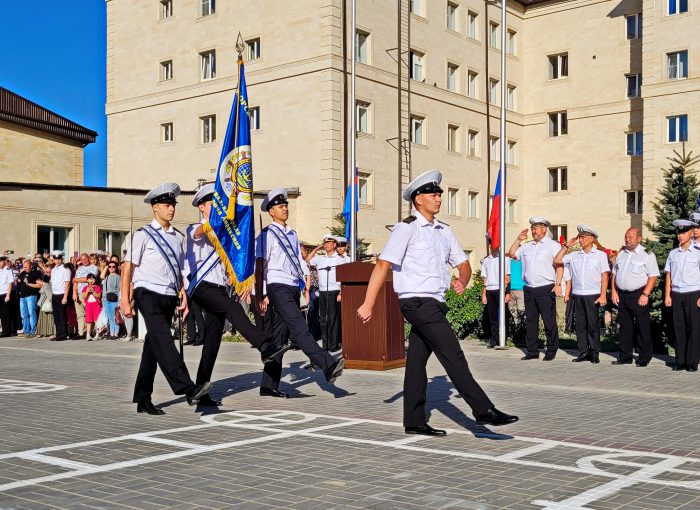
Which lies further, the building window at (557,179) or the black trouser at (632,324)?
the building window at (557,179)

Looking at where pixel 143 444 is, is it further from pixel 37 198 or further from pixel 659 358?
pixel 37 198

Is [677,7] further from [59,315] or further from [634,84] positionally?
[59,315]

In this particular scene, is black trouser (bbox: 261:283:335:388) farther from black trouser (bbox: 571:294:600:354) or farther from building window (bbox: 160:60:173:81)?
building window (bbox: 160:60:173:81)

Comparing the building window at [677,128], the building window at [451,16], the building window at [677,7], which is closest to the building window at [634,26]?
the building window at [677,7]

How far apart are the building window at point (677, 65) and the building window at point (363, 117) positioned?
14.3m

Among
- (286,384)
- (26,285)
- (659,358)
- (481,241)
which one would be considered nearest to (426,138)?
(481,241)

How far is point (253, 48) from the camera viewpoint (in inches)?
1587

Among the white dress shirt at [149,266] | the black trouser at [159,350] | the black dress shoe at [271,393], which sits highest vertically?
the white dress shirt at [149,266]

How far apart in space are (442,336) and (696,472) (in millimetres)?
2119

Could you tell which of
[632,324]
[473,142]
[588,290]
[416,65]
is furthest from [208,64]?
[632,324]

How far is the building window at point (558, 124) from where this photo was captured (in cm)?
4819

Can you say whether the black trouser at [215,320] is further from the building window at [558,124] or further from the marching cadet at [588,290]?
the building window at [558,124]

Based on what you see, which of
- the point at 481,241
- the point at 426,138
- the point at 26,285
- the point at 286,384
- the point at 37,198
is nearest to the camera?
the point at 286,384

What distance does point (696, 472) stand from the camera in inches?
244
